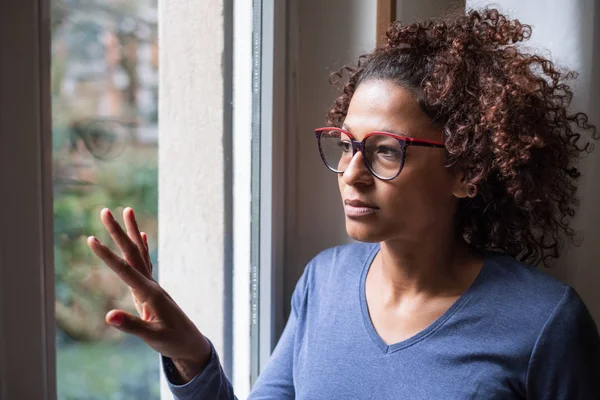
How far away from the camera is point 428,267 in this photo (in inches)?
48.3

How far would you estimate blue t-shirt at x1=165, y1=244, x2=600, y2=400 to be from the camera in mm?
1065

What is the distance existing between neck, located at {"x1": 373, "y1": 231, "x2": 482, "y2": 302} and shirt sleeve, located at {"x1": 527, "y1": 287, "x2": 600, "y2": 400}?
0.60 ft

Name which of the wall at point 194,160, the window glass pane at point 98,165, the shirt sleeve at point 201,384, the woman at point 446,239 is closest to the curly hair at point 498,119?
the woman at point 446,239

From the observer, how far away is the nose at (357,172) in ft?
3.69

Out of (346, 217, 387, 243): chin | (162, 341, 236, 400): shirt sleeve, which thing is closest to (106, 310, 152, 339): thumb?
(162, 341, 236, 400): shirt sleeve

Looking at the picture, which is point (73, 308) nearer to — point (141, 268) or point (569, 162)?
point (141, 268)

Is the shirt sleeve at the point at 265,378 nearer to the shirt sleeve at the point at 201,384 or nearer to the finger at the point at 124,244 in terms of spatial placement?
the shirt sleeve at the point at 201,384

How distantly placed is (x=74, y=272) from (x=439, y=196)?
27.2 inches

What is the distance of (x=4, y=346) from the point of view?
910 mm

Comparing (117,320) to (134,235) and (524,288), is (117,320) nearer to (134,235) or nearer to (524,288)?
(134,235)

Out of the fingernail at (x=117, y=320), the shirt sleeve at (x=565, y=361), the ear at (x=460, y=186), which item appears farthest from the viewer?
the ear at (x=460, y=186)

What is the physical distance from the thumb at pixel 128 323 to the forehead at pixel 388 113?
52cm

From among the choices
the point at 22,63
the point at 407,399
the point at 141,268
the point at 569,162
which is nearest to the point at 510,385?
the point at 407,399

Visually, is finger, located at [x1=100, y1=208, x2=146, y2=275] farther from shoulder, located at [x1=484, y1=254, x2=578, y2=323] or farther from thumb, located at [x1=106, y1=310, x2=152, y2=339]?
shoulder, located at [x1=484, y1=254, x2=578, y2=323]
